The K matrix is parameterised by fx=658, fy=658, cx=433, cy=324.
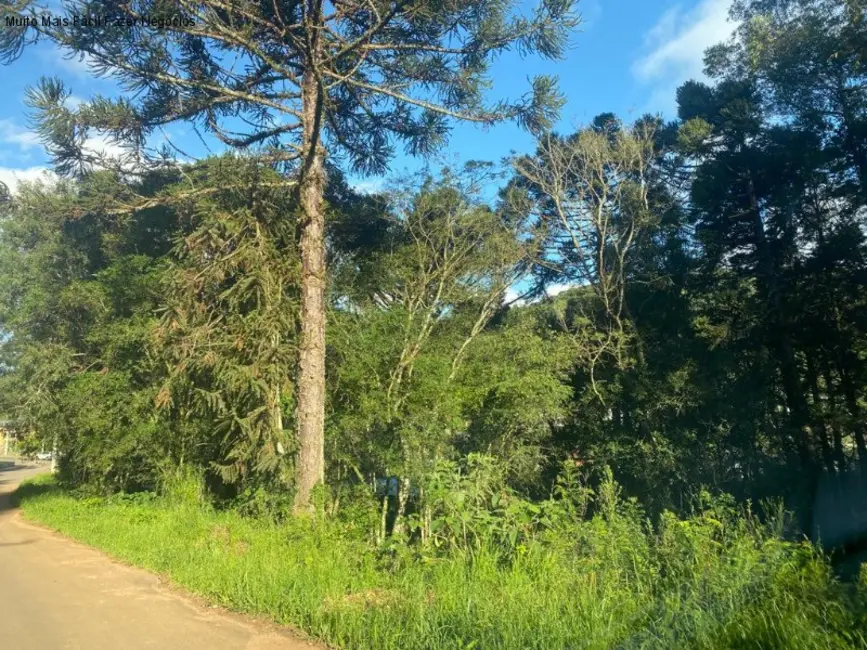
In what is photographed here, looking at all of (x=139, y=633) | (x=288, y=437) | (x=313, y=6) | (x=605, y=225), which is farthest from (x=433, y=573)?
(x=605, y=225)

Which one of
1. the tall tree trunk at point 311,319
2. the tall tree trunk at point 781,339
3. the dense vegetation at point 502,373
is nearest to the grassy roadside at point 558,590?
the dense vegetation at point 502,373

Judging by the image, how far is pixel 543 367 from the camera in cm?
1914

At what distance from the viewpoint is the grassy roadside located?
448 centimetres

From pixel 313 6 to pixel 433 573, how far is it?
9.12 meters

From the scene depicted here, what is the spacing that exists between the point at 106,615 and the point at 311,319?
652 cm

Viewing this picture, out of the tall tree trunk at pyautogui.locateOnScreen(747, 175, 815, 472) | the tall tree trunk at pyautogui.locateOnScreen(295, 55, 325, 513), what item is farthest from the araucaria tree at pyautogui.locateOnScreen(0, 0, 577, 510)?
the tall tree trunk at pyautogui.locateOnScreen(747, 175, 815, 472)

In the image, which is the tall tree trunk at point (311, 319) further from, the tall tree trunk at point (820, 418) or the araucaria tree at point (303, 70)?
the tall tree trunk at point (820, 418)

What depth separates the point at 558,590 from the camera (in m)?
5.67

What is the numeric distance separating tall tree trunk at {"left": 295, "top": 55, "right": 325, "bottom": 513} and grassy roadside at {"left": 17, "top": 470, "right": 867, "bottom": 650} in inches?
118

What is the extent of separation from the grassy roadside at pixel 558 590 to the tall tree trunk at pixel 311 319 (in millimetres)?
2985

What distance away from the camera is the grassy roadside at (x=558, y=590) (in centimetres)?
448

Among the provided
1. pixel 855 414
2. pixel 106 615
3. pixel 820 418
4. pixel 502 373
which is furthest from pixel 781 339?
pixel 106 615

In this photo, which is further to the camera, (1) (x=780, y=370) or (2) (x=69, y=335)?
(1) (x=780, y=370)

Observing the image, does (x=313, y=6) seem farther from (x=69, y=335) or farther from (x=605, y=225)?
(x=605, y=225)
